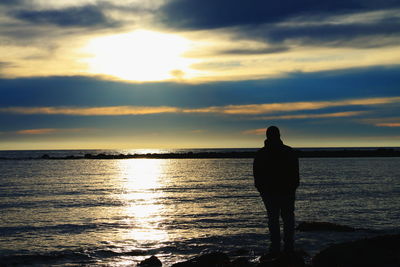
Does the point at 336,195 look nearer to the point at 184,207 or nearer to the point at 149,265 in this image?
the point at 184,207

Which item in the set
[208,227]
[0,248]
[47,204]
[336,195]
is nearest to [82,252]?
[0,248]

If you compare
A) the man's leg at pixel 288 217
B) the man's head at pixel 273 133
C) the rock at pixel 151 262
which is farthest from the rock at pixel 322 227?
the man's head at pixel 273 133

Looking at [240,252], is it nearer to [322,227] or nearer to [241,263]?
[241,263]

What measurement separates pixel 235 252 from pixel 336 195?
65.0 ft

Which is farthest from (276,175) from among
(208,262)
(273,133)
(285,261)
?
(208,262)

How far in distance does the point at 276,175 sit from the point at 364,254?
305cm

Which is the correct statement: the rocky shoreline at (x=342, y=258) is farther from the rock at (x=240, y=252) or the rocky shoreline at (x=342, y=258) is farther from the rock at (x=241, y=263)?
the rock at (x=240, y=252)

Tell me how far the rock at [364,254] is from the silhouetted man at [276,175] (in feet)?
3.48

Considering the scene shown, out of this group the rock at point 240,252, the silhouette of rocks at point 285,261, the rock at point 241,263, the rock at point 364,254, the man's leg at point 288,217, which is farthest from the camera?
the rock at point 240,252

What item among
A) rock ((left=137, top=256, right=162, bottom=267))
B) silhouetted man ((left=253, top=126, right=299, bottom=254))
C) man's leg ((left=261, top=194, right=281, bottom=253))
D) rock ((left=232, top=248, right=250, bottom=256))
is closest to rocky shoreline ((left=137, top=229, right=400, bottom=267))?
man's leg ((left=261, top=194, right=281, bottom=253))

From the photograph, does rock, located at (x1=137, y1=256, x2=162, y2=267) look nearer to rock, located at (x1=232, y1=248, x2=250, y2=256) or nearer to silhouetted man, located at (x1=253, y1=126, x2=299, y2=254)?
rock, located at (x1=232, y1=248, x2=250, y2=256)

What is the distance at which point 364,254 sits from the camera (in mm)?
11406

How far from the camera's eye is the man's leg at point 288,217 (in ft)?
37.8

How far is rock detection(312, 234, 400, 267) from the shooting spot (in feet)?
36.3
